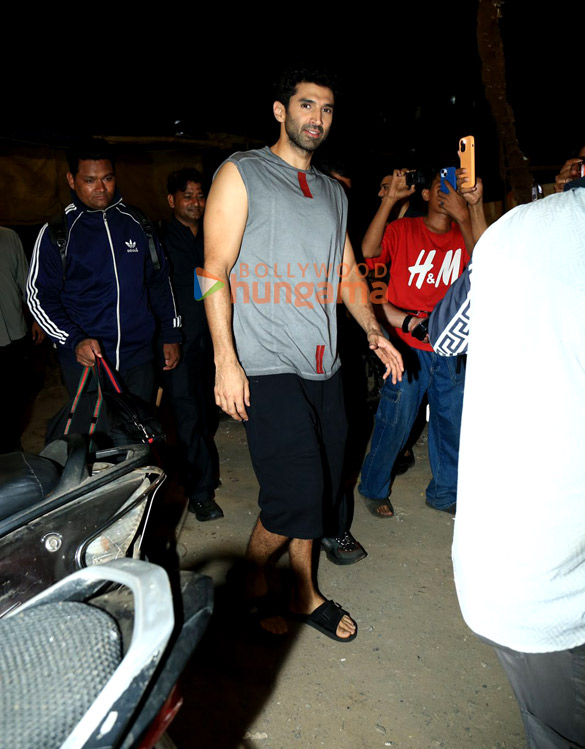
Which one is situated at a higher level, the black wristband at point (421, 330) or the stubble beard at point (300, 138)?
the stubble beard at point (300, 138)

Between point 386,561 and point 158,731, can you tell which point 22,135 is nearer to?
point 386,561

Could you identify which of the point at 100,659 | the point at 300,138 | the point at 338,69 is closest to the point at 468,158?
the point at 300,138

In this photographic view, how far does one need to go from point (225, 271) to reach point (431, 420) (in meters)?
1.94

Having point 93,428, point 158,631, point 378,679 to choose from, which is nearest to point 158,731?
point 158,631

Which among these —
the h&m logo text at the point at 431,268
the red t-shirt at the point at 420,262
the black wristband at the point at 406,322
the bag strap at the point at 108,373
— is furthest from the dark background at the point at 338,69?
the bag strap at the point at 108,373

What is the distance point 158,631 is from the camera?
825 millimetres

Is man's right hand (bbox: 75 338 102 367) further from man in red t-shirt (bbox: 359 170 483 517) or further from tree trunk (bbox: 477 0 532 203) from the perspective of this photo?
tree trunk (bbox: 477 0 532 203)

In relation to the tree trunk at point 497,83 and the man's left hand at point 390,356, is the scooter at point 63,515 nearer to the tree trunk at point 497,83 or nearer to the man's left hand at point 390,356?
the man's left hand at point 390,356

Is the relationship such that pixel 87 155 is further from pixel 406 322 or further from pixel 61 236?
pixel 406 322

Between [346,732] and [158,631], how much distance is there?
4.94 feet

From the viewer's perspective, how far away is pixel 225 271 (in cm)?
210

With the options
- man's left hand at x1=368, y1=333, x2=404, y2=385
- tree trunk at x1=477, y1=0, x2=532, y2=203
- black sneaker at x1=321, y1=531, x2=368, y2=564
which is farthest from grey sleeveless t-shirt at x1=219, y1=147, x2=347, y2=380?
tree trunk at x1=477, y1=0, x2=532, y2=203

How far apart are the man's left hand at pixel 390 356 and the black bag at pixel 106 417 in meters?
1.04

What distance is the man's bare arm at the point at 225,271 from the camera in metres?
2.07
